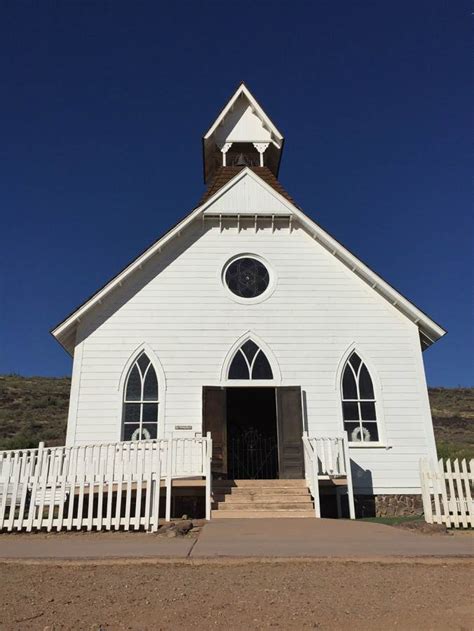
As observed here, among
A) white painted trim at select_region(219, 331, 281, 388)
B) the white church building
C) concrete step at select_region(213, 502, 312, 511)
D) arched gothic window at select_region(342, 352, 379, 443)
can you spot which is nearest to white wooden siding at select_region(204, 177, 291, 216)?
the white church building

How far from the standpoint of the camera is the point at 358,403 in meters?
13.3

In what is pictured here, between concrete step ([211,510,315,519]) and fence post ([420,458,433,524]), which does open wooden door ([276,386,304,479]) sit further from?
fence post ([420,458,433,524])

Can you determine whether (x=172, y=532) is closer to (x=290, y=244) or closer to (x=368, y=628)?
(x=368, y=628)

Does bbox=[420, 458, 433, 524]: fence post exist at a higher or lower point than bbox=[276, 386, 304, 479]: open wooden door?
lower

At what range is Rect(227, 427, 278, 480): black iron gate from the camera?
15.3 metres

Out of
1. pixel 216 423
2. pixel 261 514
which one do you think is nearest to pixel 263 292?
pixel 216 423

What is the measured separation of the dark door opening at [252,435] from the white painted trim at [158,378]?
2821mm

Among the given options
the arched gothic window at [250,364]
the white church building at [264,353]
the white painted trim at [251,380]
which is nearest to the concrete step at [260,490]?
the white church building at [264,353]

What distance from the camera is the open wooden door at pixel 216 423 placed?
1224cm

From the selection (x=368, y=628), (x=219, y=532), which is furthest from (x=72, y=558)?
(x=368, y=628)

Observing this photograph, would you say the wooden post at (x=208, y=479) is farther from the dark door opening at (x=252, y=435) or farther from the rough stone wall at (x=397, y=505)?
the rough stone wall at (x=397, y=505)

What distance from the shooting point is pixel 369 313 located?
14.1 m

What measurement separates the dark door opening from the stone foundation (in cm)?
331

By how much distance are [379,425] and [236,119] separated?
11.7 meters
